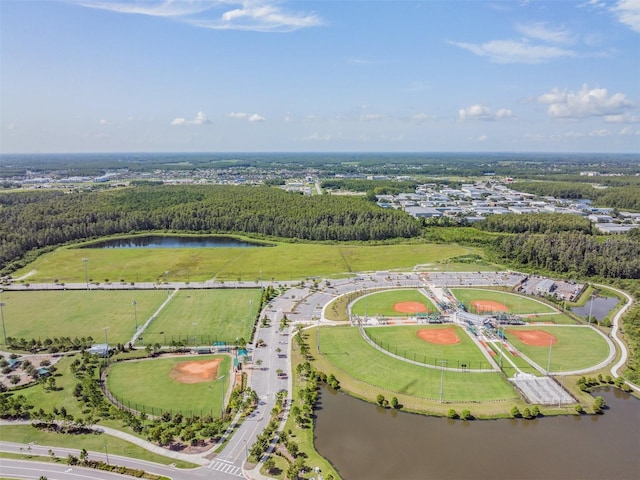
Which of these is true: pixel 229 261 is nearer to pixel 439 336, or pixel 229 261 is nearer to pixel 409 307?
pixel 409 307

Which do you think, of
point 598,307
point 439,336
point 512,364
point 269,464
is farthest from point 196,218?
point 269,464

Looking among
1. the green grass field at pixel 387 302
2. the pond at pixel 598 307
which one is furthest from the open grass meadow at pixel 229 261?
the pond at pixel 598 307

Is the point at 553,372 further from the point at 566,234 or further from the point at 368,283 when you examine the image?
the point at 566,234

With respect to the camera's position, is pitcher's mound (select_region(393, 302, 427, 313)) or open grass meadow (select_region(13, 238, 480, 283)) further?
open grass meadow (select_region(13, 238, 480, 283))

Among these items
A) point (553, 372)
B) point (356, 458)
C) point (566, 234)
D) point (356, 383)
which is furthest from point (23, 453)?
point (566, 234)

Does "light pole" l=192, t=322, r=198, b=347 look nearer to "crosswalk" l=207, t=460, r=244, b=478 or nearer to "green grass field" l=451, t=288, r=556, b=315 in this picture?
"crosswalk" l=207, t=460, r=244, b=478

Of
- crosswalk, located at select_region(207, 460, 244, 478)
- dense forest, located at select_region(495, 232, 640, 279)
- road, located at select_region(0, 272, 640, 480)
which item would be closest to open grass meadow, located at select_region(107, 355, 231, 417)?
road, located at select_region(0, 272, 640, 480)
